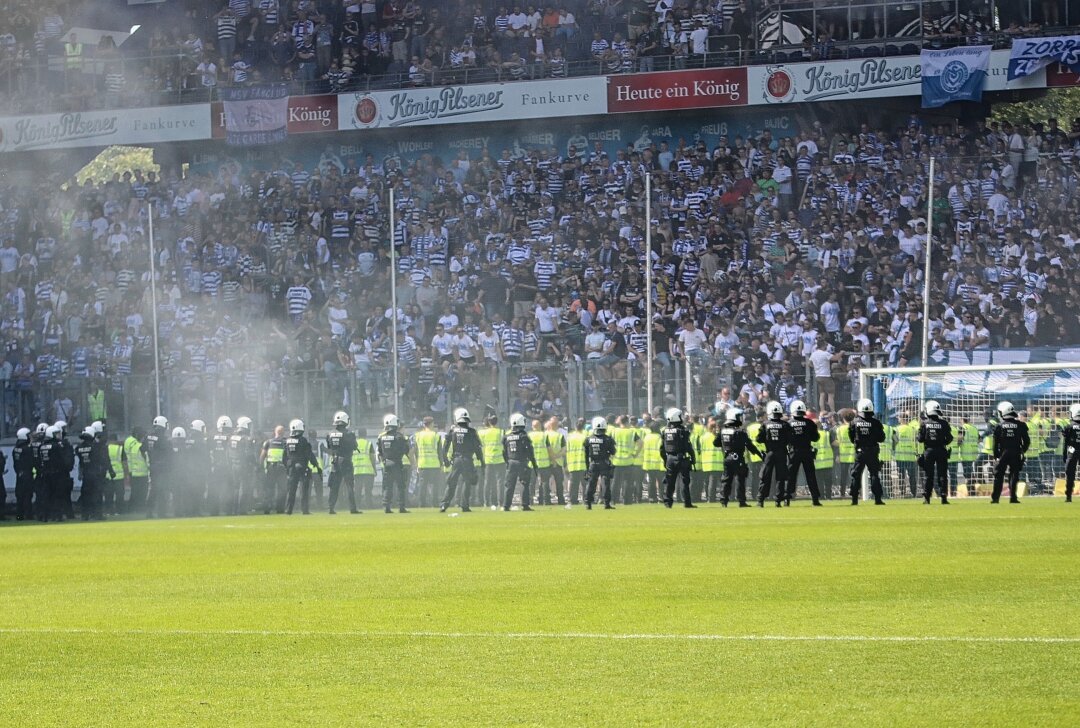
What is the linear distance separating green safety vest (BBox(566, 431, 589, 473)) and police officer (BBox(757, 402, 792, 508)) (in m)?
4.08

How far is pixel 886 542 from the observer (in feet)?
52.7

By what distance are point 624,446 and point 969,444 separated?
579cm

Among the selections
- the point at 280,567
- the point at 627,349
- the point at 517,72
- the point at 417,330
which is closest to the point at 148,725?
the point at 280,567

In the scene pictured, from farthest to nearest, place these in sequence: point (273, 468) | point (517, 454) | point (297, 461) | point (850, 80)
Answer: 1. point (850, 80)
2. point (273, 468)
3. point (297, 461)
4. point (517, 454)

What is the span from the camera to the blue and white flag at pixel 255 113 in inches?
1508

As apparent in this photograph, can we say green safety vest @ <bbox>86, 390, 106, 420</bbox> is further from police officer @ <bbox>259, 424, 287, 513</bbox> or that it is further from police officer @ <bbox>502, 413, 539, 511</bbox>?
police officer @ <bbox>502, 413, 539, 511</bbox>

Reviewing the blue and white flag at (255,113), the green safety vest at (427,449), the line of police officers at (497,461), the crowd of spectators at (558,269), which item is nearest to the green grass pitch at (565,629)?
the line of police officers at (497,461)

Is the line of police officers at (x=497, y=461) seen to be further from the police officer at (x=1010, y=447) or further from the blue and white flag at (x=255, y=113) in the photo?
the blue and white flag at (x=255, y=113)

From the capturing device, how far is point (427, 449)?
90.0 ft

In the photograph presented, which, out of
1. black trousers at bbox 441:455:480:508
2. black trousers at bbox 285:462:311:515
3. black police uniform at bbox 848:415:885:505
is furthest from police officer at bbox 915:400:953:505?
black trousers at bbox 285:462:311:515

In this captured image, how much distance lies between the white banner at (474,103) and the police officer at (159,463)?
11.6 m

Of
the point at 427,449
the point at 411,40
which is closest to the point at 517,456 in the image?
the point at 427,449

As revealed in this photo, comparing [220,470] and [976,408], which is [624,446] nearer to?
[976,408]

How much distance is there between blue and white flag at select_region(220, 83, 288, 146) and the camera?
3831cm
